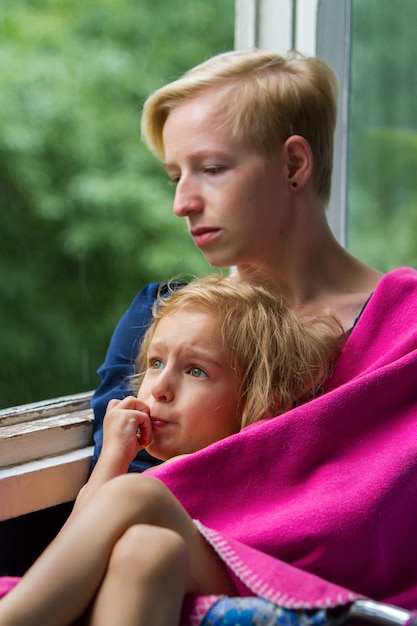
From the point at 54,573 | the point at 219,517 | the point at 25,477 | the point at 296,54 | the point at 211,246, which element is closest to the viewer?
the point at 54,573

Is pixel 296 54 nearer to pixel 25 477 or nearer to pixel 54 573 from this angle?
pixel 25 477

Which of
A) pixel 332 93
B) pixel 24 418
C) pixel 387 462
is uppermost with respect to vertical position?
pixel 332 93

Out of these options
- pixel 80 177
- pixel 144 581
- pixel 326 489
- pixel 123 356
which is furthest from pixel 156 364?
pixel 80 177

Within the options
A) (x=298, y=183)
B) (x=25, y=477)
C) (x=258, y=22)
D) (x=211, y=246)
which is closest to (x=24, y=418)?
(x=25, y=477)

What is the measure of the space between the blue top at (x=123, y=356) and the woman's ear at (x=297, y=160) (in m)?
0.30

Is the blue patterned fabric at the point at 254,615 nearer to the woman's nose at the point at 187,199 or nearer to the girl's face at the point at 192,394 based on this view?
the girl's face at the point at 192,394

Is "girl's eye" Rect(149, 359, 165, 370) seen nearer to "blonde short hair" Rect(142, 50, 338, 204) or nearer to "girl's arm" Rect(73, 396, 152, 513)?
"girl's arm" Rect(73, 396, 152, 513)

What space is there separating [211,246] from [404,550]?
602 millimetres

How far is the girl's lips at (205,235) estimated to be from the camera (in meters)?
1.52

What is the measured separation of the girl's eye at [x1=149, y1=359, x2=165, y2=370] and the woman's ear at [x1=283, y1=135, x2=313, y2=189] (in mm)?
435

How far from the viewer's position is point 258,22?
1898 millimetres

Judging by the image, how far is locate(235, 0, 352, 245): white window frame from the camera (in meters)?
1.87

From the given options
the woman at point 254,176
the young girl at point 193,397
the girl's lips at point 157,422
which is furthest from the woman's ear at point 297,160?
the girl's lips at point 157,422

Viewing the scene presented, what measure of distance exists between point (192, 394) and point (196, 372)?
0.04 metres
